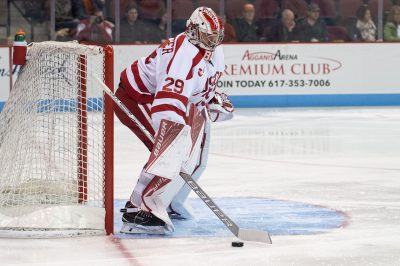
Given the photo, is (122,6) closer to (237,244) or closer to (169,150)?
(169,150)

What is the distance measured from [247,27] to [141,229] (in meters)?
7.54

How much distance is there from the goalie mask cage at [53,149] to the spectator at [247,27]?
7.13 m

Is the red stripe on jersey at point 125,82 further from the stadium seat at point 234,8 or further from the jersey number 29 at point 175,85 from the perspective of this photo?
the stadium seat at point 234,8

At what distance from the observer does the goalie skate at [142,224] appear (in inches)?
182

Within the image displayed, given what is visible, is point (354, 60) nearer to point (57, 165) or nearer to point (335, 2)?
point (335, 2)

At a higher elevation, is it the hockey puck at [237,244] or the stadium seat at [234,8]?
the stadium seat at [234,8]

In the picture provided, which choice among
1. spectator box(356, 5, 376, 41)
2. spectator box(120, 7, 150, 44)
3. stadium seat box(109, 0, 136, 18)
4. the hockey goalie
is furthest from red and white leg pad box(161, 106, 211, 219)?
spectator box(356, 5, 376, 41)

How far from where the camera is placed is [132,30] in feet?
38.4

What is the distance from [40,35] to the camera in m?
11.5

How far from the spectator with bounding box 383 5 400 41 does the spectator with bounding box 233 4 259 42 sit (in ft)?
4.64

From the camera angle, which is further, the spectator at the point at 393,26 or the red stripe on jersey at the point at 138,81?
the spectator at the point at 393,26

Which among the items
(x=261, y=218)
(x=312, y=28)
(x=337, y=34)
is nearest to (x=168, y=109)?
(x=261, y=218)

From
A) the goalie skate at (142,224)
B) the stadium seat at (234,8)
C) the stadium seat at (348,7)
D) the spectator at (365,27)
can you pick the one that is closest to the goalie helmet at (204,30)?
the goalie skate at (142,224)

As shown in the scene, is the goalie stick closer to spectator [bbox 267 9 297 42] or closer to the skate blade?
the skate blade
